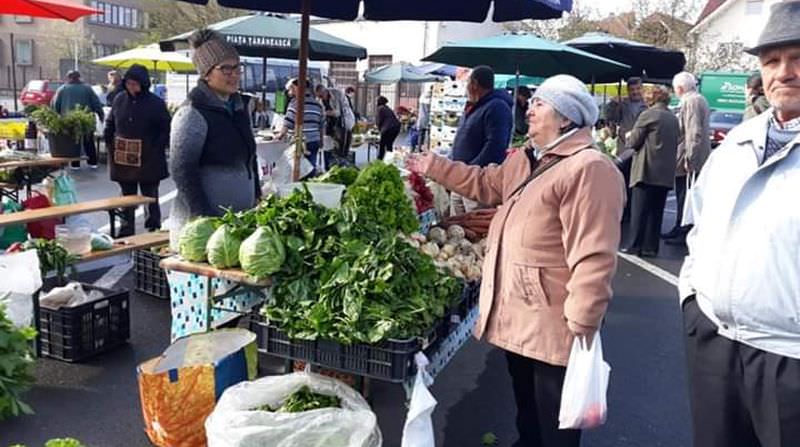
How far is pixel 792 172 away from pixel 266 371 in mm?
3289

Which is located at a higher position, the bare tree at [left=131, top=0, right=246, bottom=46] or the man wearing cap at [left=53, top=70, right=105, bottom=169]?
the bare tree at [left=131, top=0, right=246, bottom=46]

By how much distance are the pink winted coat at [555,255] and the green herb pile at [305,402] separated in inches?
27.2

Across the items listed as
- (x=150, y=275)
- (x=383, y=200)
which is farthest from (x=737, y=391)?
(x=150, y=275)

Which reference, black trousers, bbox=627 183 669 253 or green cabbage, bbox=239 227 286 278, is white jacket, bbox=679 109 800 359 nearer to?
green cabbage, bbox=239 227 286 278

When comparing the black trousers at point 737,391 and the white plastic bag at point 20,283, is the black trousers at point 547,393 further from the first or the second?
the white plastic bag at point 20,283

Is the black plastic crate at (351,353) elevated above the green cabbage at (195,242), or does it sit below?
below

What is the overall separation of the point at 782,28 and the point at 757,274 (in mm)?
688

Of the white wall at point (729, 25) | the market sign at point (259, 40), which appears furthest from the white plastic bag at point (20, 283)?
the white wall at point (729, 25)

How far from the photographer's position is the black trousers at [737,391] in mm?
1962

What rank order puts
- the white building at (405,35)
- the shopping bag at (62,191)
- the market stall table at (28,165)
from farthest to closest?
1. the white building at (405,35)
2. the market stall table at (28,165)
3. the shopping bag at (62,191)

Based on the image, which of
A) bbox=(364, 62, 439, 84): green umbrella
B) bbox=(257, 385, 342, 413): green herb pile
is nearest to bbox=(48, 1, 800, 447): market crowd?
bbox=(257, 385, 342, 413): green herb pile

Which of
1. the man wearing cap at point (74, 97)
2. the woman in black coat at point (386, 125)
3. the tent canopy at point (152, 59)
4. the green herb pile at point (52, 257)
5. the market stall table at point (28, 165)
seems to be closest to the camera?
the green herb pile at point (52, 257)

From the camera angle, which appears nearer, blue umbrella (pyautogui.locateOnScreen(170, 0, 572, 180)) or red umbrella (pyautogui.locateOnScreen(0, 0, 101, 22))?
blue umbrella (pyautogui.locateOnScreen(170, 0, 572, 180))

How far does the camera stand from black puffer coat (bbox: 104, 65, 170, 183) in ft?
23.0
